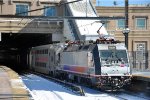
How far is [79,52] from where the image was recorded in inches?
1180

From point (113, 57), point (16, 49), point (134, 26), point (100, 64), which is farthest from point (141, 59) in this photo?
point (16, 49)

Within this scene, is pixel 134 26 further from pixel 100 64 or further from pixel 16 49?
pixel 100 64

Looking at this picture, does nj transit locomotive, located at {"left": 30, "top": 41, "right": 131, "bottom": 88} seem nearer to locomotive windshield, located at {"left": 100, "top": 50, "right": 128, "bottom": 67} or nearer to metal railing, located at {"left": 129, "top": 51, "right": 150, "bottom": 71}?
locomotive windshield, located at {"left": 100, "top": 50, "right": 128, "bottom": 67}

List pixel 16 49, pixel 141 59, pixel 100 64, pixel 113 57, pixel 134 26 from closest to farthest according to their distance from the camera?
pixel 100 64 < pixel 113 57 < pixel 141 59 < pixel 134 26 < pixel 16 49

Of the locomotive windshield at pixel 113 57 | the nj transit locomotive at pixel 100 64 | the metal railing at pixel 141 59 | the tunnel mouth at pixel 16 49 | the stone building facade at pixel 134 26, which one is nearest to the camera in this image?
the nj transit locomotive at pixel 100 64

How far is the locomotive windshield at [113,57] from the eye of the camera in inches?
1051

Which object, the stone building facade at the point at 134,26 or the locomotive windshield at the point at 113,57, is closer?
the locomotive windshield at the point at 113,57

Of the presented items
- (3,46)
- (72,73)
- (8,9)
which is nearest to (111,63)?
(72,73)

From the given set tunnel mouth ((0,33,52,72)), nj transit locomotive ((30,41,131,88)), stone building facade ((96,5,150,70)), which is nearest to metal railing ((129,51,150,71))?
nj transit locomotive ((30,41,131,88))

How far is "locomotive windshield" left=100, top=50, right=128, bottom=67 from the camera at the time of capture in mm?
26688

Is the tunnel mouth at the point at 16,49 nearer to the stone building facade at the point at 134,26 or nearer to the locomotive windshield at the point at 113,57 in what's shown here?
the stone building facade at the point at 134,26

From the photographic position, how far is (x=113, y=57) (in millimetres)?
26984

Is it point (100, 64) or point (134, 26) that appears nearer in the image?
point (100, 64)

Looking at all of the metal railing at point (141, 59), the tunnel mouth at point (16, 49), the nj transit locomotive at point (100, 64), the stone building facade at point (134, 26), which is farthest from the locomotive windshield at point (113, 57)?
the tunnel mouth at point (16, 49)
